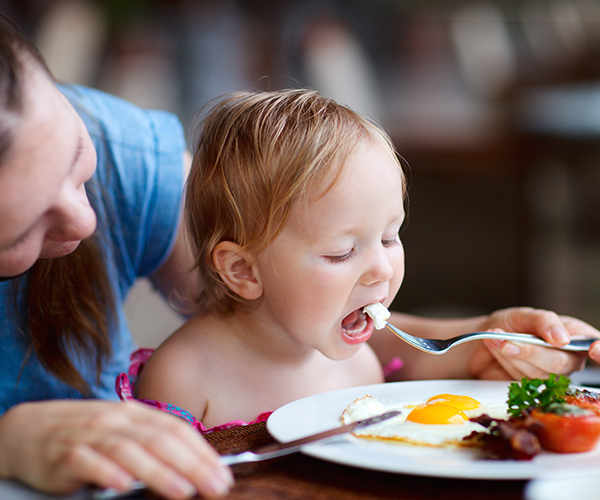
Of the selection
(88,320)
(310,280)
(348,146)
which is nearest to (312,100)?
(348,146)

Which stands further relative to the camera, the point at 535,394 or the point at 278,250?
the point at 278,250

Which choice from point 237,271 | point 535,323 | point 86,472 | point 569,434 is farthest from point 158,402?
point 535,323

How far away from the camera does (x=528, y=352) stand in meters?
1.03

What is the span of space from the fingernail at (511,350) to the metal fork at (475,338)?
14mm

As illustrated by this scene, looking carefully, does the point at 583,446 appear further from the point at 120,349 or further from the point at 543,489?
the point at 120,349

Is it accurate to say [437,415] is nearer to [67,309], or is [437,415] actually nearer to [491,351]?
[491,351]

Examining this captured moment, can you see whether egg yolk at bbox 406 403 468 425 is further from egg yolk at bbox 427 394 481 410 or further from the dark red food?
the dark red food

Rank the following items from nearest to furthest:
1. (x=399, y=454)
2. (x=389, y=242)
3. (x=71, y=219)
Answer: (x=399, y=454) < (x=71, y=219) < (x=389, y=242)

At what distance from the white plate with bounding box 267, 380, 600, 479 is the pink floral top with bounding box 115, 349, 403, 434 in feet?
0.37

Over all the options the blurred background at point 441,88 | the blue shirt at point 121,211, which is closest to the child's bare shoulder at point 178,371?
the blue shirt at point 121,211

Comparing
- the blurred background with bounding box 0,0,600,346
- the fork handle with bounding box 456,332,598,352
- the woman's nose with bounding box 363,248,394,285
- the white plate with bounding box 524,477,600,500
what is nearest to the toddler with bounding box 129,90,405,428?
the woman's nose with bounding box 363,248,394,285

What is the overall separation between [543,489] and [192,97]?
4423mm

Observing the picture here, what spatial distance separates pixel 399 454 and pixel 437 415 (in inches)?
5.8

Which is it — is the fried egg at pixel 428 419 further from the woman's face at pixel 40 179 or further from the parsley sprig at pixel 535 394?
the woman's face at pixel 40 179
